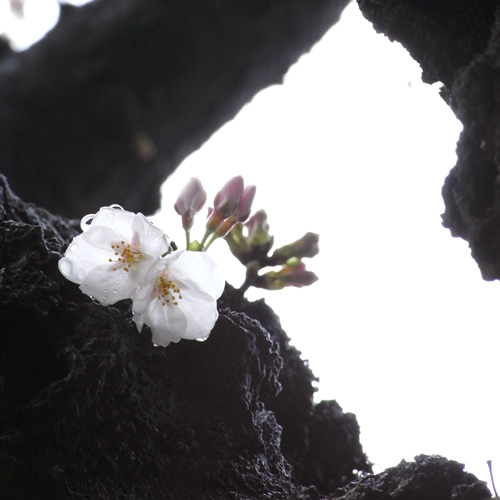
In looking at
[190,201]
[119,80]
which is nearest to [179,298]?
[190,201]

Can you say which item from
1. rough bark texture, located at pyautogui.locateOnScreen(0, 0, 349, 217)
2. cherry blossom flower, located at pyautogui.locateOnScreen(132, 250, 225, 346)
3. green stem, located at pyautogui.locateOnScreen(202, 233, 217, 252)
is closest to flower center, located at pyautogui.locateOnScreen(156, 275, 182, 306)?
cherry blossom flower, located at pyautogui.locateOnScreen(132, 250, 225, 346)

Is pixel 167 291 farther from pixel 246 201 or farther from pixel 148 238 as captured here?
pixel 246 201

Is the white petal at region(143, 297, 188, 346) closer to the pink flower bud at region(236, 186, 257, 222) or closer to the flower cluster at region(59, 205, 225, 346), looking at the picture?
the flower cluster at region(59, 205, 225, 346)

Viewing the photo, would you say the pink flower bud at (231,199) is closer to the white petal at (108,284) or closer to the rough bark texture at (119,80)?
the white petal at (108,284)

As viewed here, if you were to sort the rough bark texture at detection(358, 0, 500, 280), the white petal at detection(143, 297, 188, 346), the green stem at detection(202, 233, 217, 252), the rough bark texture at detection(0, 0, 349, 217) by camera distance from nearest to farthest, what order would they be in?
the rough bark texture at detection(358, 0, 500, 280) → the white petal at detection(143, 297, 188, 346) → the green stem at detection(202, 233, 217, 252) → the rough bark texture at detection(0, 0, 349, 217)

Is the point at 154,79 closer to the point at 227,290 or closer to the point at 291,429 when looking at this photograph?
the point at 227,290

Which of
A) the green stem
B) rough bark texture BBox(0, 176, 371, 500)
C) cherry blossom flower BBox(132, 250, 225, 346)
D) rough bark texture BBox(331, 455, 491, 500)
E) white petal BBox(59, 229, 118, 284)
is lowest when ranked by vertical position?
rough bark texture BBox(331, 455, 491, 500)
